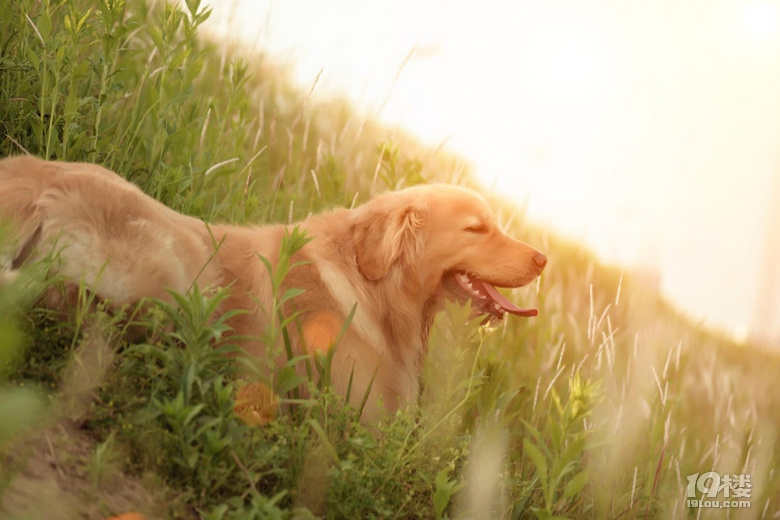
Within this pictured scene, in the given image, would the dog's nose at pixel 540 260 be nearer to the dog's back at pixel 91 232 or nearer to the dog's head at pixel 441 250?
the dog's head at pixel 441 250

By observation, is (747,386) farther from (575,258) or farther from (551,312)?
(575,258)

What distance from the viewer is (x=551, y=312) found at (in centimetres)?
452

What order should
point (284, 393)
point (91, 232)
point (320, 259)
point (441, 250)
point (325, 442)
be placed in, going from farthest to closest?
point (441, 250) → point (320, 259) → point (91, 232) → point (284, 393) → point (325, 442)

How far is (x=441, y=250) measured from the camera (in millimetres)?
3572

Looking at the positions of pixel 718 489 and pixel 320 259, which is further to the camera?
pixel 718 489

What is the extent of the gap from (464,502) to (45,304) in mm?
1584

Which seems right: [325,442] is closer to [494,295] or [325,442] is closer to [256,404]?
[256,404]

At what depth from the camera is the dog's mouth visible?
358cm

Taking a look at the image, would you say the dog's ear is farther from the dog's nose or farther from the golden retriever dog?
the dog's nose

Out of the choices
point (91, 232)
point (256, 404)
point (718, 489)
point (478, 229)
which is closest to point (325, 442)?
point (256, 404)

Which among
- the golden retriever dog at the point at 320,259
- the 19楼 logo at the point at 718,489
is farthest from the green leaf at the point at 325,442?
the 19楼 logo at the point at 718,489

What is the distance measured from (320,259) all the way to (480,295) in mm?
836

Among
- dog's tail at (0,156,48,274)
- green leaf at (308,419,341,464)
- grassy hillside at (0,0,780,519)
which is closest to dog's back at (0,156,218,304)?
dog's tail at (0,156,48,274)

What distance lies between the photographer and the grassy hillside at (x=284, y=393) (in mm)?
2012
